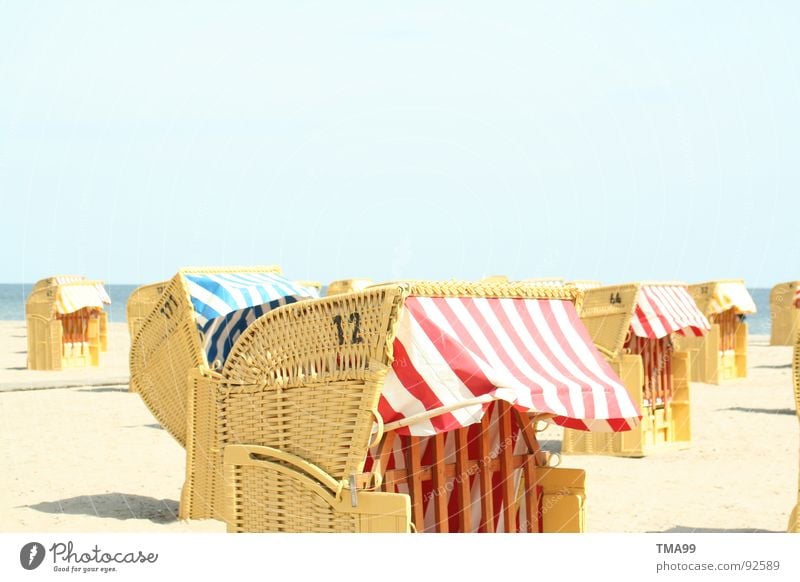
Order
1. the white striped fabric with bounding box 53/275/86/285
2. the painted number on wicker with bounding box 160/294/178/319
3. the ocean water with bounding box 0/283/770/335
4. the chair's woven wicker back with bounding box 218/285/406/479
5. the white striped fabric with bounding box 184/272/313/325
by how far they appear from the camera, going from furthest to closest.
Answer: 1. the ocean water with bounding box 0/283/770/335
2. the white striped fabric with bounding box 53/275/86/285
3. the painted number on wicker with bounding box 160/294/178/319
4. the white striped fabric with bounding box 184/272/313/325
5. the chair's woven wicker back with bounding box 218/285/406/479

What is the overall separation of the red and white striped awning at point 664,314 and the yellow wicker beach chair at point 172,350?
4.97 meters

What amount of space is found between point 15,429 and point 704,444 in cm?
844

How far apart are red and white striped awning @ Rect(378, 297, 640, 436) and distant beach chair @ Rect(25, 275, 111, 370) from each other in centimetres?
1967

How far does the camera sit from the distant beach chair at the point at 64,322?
76.7 feet

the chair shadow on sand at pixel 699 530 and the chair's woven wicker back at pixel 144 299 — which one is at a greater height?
the chair's woven wicker back at pixel 144 299

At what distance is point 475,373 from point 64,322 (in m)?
22.0

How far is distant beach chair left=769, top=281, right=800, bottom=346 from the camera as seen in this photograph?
3350 centimetres

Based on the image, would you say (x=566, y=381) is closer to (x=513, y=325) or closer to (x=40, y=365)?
(x=513, y=325)

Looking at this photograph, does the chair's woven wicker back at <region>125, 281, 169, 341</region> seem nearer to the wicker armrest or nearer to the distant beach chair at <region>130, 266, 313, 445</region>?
the distant beach chair at <region>130, 266, 313, 445</region>

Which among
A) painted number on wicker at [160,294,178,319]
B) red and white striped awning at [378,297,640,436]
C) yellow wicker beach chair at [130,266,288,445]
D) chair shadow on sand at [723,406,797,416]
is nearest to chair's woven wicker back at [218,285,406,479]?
red and white striped awning at [378,297,640,436]

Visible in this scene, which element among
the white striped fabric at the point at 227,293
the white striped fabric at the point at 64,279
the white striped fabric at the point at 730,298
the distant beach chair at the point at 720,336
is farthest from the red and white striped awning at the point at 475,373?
the white striped fabric at the point at 64,279

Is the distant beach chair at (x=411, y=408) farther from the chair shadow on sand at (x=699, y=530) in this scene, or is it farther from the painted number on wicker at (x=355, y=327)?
the chair shadow on sand at (x=699, y=530)

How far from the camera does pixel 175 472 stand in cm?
1093

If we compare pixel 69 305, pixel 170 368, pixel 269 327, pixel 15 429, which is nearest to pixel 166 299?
pixel 170 368
